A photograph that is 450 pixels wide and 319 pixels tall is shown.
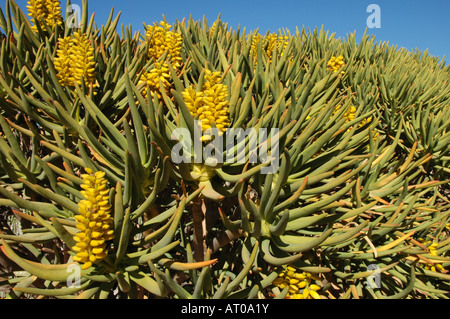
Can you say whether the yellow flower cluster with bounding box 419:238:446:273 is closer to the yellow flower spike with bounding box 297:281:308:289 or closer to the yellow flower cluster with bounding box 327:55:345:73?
the yellow flower spike with bounding box 297:281:308:289

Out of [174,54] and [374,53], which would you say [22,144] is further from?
[374,53]

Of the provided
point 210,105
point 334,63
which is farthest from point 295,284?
point 334,63

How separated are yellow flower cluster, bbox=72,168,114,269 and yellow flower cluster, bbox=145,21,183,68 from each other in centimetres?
70

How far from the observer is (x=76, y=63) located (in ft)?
3.44

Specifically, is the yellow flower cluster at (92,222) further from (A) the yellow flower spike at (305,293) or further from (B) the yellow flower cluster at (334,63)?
(B) the yellow flower cluster at (334,63)

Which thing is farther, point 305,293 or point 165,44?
point 165,44

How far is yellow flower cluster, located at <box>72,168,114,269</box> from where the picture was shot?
2.42ft

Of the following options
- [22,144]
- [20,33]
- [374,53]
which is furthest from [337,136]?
[374,53]

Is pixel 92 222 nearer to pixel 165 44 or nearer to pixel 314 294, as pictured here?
pixel 314 294

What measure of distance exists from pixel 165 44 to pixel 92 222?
0.86 m

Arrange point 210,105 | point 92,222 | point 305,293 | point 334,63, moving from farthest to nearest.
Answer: point 334,63 < point 305,293 < point 210,105 < point 92,222

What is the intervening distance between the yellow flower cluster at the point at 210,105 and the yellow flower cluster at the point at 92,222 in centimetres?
31

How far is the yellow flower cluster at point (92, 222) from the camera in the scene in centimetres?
74

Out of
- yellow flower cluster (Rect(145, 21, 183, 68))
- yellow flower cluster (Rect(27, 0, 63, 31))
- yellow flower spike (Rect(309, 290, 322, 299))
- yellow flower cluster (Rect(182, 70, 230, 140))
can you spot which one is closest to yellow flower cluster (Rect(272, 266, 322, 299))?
yellow flower spike (Rect(309, 290, 322, 299))
